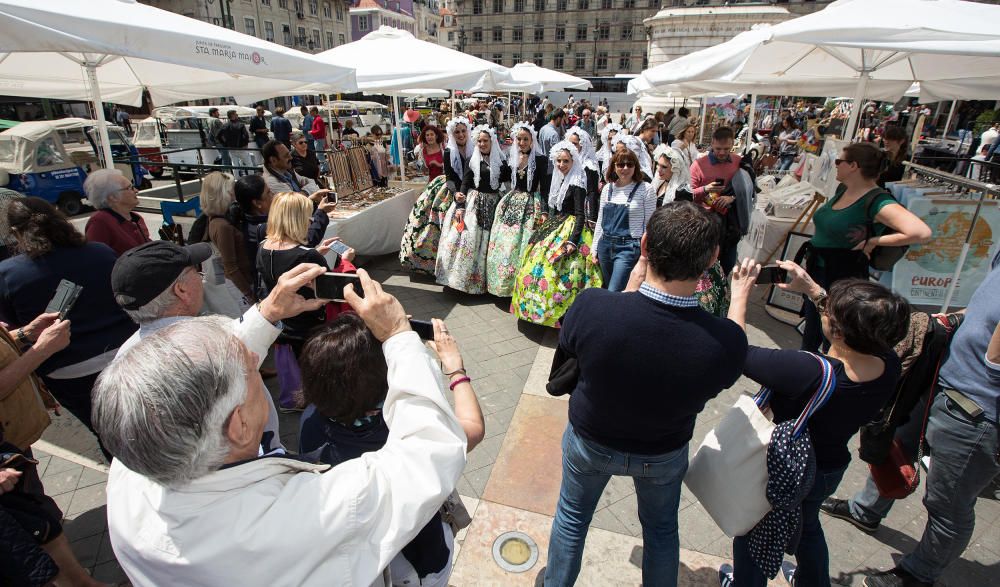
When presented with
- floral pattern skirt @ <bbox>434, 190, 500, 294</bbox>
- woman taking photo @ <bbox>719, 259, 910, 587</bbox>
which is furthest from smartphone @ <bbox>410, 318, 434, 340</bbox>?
floral pattern skirt @ <bbox>434, 190, 500, 294</bbox>

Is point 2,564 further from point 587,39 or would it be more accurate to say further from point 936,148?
point 587,39

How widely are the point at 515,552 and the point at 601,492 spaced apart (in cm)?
83

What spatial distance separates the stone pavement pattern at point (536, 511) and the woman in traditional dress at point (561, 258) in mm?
734

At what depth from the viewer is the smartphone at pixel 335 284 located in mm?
1407

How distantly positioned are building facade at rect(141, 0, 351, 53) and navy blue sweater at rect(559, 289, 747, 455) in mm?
38130

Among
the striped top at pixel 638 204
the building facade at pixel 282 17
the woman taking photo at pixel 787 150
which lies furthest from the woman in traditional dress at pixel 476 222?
the building facade at pixel 282 17

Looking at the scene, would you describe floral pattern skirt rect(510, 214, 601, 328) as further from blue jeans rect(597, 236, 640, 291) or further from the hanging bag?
the hanging bag

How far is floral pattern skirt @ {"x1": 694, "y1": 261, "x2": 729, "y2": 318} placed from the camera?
175 inches

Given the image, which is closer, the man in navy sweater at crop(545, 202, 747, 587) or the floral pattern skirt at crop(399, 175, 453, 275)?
the man in navy sweater at crop(545, 202, 747, 587)

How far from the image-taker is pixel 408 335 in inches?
48.4

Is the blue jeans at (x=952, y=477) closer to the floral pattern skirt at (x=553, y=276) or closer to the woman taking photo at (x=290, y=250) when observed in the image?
the floral pattern skirt at (x=553, y=276)

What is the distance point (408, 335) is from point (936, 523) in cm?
248

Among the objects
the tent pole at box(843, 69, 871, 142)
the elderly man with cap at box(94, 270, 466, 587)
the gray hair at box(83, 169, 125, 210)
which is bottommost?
the elderly man with cap at box(94, 270, 466, 587)

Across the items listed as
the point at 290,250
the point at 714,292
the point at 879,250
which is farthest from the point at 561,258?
the point at 290,250
